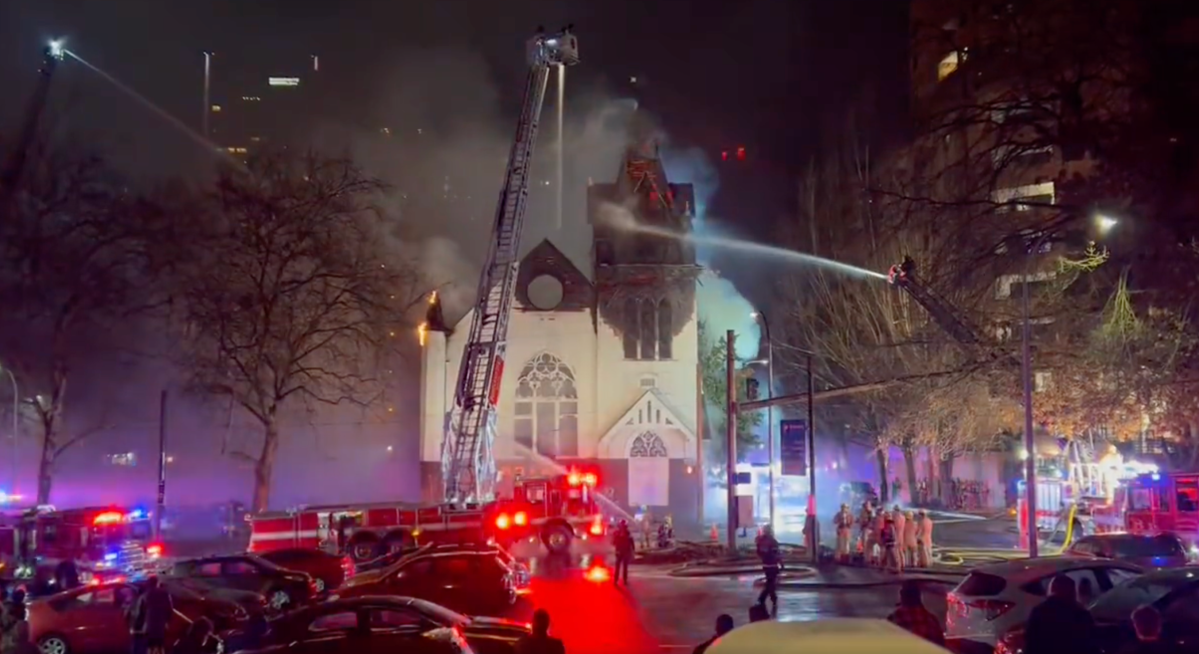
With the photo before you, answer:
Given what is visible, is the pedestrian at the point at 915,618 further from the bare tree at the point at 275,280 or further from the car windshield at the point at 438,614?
the bare tree at the point at 275,280

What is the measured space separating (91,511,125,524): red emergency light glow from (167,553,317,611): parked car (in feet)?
22.7

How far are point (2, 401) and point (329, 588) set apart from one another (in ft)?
95.4

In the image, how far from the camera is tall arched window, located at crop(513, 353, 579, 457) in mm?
49125

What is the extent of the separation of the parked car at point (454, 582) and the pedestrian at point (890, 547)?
38.7ft

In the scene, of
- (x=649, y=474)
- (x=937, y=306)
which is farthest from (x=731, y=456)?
(x=649, y=474)

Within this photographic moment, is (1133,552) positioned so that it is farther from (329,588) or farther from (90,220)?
(90,220)

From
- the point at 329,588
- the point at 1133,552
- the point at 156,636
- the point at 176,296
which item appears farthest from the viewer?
the point at 176,296

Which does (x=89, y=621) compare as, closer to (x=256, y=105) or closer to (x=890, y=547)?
(x=890, y=547)

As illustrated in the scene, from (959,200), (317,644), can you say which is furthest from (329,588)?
(959,200)

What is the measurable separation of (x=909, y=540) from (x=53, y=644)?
19.7 m

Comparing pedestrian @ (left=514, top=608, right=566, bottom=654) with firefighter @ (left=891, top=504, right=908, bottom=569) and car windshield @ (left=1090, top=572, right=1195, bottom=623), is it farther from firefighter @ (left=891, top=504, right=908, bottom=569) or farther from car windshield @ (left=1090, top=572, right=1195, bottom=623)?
firefighter @ (left=891, top=504, right=908, bottom=569)

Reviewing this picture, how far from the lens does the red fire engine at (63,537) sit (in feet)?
86.9

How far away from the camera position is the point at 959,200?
704 inches

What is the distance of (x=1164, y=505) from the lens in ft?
92.2
